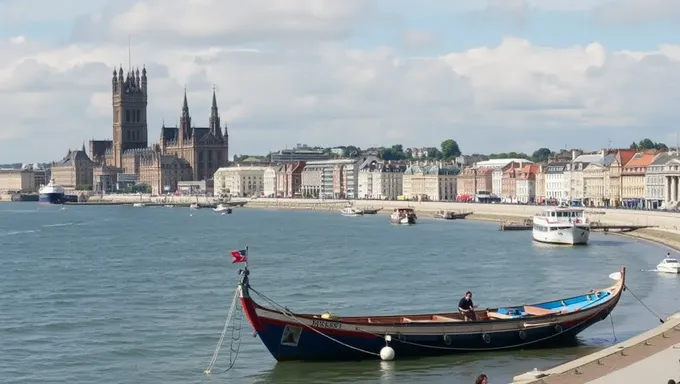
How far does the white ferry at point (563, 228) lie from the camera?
87.6m

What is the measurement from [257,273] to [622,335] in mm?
30056

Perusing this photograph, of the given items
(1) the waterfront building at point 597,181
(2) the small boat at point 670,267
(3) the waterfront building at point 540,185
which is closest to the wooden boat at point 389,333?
(2) the small boat at point 670,267

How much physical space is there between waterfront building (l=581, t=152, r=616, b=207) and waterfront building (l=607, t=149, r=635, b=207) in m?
0.90

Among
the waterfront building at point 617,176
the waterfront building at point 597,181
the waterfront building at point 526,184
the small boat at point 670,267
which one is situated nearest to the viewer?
the small boat at point 670,267

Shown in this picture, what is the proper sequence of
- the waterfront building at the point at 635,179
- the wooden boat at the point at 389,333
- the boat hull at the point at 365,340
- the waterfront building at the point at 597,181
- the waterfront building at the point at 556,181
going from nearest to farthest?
1. the wooden boat at the point at 389,333
2. the boat hull at the point at 365,340
3. the waterfront building at the point at 635,179
4. the waterfront building at the point at 597,181
5. the waterfront building at the point at 556,181

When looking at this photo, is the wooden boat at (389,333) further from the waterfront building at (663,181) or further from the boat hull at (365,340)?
the waterfront building at (663,181)

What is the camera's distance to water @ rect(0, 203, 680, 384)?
36.0 m

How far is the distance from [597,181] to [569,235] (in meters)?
77.2

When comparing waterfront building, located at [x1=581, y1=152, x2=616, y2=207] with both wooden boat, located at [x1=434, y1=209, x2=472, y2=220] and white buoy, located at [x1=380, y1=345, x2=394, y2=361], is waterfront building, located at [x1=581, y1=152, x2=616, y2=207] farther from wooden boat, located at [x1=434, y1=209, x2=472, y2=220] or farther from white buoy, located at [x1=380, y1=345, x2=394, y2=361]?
white buoy, located at [x1=380, y1=345, x2=394, y2=361]

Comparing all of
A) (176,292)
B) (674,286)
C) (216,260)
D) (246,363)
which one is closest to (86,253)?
(216,260)

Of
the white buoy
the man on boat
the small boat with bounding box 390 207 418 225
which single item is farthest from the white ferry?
the white buoy

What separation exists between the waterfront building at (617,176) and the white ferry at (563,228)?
65.3 m

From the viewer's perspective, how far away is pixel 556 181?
178000 millimetres

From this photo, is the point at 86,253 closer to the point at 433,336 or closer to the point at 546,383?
the point at 433,336
